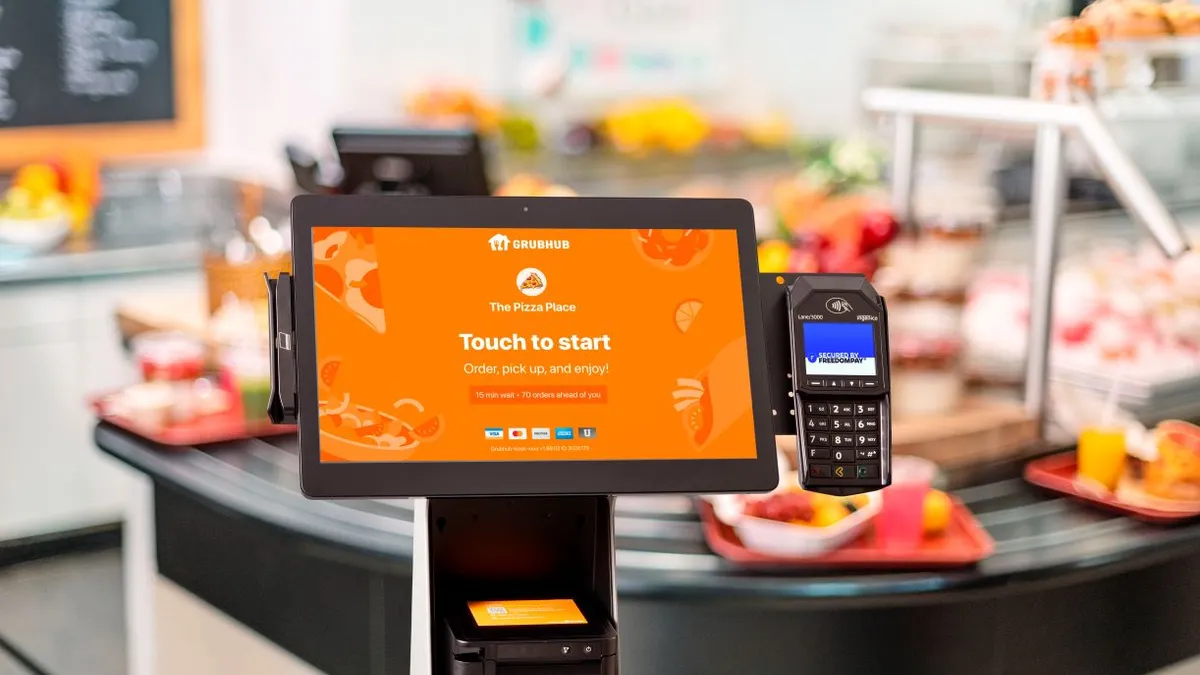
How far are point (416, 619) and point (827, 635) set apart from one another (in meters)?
0.86

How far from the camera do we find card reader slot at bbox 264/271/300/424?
4.39 ft

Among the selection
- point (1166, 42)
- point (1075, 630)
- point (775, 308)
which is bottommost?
point (1075, 630)

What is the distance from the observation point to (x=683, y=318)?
1419 mm

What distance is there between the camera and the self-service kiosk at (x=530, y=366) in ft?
4.39

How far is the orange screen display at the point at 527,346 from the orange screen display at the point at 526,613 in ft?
0.65

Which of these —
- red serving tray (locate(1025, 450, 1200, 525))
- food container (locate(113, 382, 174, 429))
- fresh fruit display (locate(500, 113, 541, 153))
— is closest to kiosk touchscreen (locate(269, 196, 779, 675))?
red serving tray (locate(1025, 450, 1200, 525))

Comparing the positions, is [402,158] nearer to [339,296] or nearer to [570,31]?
[339,296]

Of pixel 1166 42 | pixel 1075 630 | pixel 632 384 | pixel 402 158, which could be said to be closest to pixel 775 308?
pixel 632 384

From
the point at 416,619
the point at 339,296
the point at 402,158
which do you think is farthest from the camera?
the point at 402,158

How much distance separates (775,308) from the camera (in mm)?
1488

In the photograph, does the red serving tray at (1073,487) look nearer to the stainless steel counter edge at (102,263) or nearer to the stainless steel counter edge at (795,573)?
the stainless steel counter edge at (795,573)

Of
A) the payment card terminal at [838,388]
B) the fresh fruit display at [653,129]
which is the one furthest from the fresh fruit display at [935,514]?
the fresh fruit display at [653,129]

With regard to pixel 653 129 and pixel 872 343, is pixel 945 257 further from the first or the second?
pixel 653 129

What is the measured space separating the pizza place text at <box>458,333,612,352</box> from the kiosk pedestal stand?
17 centimetres
